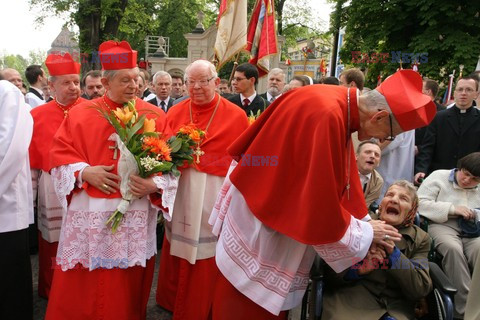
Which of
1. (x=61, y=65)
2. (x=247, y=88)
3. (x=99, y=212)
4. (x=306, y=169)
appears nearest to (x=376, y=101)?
(x=306, y=169)

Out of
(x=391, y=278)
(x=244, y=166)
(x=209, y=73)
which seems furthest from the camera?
(x=209, y=73)

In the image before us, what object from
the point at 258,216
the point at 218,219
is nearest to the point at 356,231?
the point at 258,216

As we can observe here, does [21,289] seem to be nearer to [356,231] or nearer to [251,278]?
[251,278]

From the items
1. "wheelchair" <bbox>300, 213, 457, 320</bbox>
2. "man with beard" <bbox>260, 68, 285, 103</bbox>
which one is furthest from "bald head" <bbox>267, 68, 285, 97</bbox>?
"wheelchair" <bbox>300, 213, 457, 320</bbox>

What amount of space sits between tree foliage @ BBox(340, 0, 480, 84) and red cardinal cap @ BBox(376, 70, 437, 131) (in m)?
14.6

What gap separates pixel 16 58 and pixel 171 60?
101 metres

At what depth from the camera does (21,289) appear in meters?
3.21

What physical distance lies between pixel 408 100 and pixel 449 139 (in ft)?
12.0

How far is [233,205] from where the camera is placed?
2.54m

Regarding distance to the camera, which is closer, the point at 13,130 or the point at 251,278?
the point at 251,278

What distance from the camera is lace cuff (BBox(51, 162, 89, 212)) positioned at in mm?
3064

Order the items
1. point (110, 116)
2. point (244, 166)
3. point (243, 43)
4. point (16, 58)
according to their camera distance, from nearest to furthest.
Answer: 1. point (244, 166)
2. point (110, 116)
3. point (243, 43)
4. point (16, 58)

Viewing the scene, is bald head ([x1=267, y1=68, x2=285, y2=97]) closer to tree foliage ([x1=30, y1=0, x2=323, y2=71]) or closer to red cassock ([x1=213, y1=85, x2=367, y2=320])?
red cassock ([x1=213, y1=85, x2=367, y2=320])

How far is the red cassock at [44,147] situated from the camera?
4031mm
